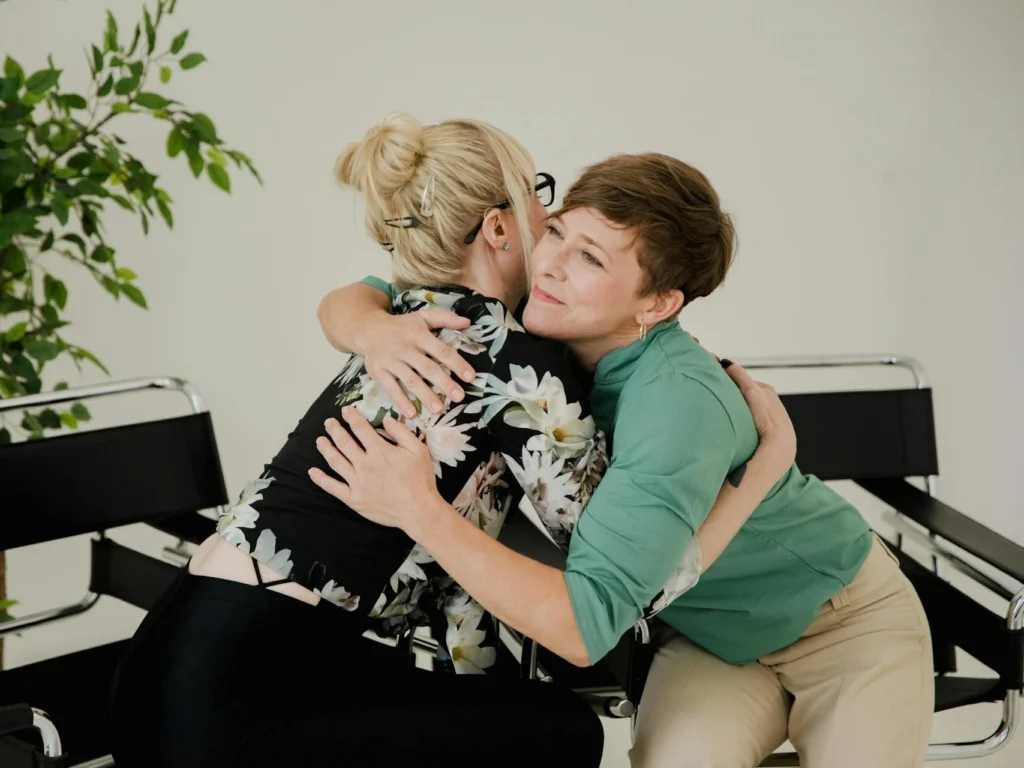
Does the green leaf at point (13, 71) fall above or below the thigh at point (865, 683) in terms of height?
above

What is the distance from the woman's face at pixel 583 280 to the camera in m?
1.47

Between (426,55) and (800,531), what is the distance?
6.61ft

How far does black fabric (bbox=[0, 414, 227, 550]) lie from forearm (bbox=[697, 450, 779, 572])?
112 centimetres

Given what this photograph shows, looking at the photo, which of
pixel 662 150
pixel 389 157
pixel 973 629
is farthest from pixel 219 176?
pixel 973 629

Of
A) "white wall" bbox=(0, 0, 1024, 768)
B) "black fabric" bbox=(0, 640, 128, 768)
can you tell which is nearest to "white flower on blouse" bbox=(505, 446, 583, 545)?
"black fabric" bbox=(0, 640, 128, 768)

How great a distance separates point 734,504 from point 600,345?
30cm

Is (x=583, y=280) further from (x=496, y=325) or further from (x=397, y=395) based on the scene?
(x=397, y=395)

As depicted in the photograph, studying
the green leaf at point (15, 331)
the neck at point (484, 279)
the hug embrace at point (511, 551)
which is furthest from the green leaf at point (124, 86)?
the neck at point (484, 279)

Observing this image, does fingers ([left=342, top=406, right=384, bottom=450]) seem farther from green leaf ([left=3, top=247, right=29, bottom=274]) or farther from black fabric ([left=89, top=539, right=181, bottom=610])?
green leaf ([left=3, top=247, right=29, bottom=274])

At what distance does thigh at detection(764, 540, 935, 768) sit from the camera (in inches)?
62.2

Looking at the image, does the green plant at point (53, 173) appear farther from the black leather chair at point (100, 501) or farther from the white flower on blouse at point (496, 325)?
the white flower on blouse at point (496, 325)

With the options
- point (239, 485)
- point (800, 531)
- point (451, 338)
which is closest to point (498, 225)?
point (451, 338)

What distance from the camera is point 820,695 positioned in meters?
1.65

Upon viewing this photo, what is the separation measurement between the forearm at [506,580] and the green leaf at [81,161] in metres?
1.32
